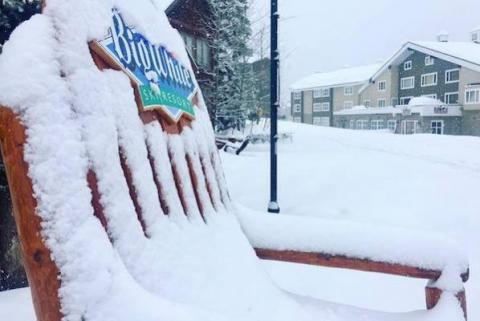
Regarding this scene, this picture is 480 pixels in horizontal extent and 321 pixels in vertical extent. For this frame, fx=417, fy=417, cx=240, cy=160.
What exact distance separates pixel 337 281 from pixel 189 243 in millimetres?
2013

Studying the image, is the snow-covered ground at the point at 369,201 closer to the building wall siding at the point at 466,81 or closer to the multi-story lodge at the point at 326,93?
the building wall siding at the point at 466,81

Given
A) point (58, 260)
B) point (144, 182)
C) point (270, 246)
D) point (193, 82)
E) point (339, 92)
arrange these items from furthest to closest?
1. point (339, 92)
2. point (193, 82)
3. point (270, 246)
4. point (144, 182)
5. point (58, 260)

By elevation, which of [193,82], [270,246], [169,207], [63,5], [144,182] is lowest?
[270,246]

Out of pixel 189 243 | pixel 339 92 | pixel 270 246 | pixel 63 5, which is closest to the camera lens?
pixel 63 5

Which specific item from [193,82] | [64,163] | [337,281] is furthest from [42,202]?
[337,281]

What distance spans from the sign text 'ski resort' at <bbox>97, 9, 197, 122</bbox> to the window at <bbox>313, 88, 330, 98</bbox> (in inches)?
1759

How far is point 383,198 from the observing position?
18.5ft

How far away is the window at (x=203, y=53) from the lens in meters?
17.7

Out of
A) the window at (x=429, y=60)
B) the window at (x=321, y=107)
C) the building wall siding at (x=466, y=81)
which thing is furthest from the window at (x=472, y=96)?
the window at (x=321, y=107)

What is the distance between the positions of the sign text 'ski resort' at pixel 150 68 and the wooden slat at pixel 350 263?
65 cm

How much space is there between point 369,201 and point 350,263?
4149 millimetres

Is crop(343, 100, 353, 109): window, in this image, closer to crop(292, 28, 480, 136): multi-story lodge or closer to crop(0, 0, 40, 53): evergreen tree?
crop(292, 28, 480, 136): multi-story lodge

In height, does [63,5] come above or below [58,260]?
above

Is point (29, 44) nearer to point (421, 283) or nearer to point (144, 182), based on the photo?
point (144, 182)
